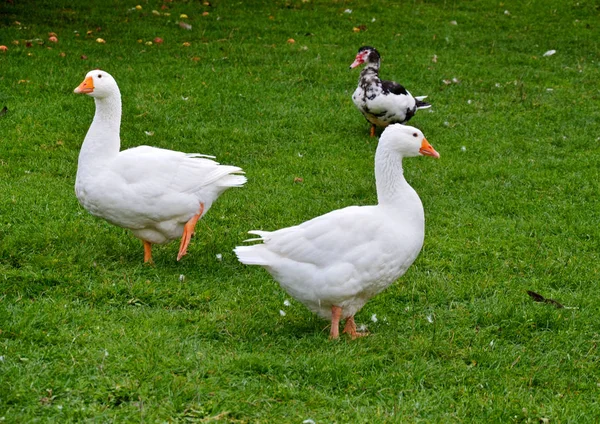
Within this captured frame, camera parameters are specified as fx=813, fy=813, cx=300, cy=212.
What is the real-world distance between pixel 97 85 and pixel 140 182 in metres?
0.94

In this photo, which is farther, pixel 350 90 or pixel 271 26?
pixel 271 26

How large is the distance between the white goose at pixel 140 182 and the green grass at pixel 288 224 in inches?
14.2

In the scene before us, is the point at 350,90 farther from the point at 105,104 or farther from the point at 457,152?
the point at 105,104

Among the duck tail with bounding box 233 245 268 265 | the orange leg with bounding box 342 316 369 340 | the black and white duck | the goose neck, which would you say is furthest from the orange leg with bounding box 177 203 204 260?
the black and white duck

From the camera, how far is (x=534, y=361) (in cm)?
540

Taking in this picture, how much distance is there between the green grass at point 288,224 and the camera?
4766 mm

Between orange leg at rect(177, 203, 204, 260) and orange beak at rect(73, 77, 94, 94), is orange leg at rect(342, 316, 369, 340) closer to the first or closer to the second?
orange leg at rect(177, 203, 204, 260)

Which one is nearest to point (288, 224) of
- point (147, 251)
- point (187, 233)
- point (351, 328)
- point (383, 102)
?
point (187, 233)

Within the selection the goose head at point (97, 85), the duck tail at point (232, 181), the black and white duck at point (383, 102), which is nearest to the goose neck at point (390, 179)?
the duck tail at point (232, 181)

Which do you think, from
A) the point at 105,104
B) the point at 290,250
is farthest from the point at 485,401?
the point at 105,104

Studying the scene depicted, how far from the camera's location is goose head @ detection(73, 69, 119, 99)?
6.76m

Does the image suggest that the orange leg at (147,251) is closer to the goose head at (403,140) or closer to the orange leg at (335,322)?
the orange leg at (335,322)

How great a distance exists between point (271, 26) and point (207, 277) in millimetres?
9618

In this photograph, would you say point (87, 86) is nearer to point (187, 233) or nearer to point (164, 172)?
point (164, 172)
